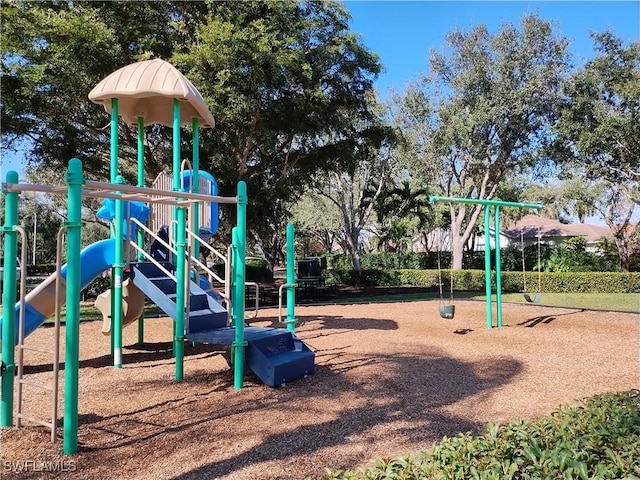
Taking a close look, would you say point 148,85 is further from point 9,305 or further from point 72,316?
point 72,316

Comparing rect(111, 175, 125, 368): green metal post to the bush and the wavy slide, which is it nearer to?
the wavy slide

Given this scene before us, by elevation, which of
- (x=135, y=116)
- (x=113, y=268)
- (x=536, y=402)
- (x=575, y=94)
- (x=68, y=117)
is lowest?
(x=536, y=402)

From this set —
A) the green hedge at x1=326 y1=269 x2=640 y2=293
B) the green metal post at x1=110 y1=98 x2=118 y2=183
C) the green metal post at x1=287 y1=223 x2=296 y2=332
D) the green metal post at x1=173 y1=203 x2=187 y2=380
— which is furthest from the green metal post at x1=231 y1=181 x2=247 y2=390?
the green hedge at x1=326 y1=269 x2=640 y2=293

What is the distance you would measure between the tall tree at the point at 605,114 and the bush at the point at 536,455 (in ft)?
70.6

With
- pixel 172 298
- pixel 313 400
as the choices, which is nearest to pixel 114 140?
pixel 172 298

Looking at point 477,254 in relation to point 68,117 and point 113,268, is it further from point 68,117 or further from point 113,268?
point 113,268

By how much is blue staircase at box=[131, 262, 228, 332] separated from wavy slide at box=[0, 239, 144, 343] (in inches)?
16.5

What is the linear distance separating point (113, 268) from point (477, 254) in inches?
1036

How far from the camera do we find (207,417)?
15.3 feet

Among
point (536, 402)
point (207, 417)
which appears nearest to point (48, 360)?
point (207, 417)

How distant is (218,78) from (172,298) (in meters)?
7.56

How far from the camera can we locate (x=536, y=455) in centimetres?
260

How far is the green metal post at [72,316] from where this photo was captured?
3.77 meters

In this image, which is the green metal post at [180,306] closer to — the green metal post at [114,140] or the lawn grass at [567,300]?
the green metal post at [114,140]
